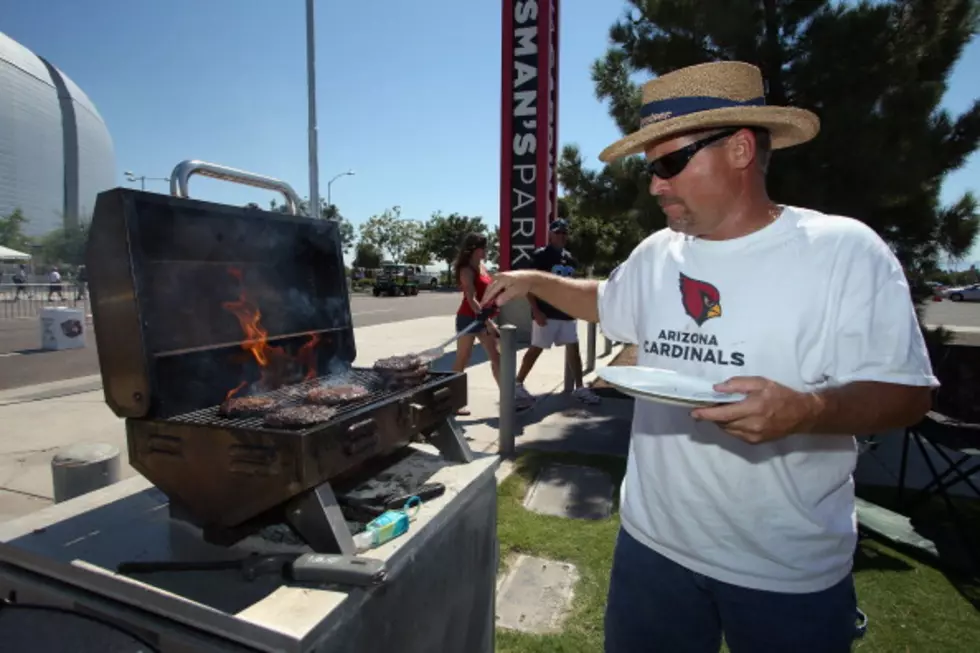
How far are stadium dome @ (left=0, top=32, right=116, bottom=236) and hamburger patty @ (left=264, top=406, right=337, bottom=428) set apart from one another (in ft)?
294

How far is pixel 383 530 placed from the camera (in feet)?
5.39

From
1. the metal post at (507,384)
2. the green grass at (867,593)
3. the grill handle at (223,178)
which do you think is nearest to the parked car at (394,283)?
the metal post at (507,384)

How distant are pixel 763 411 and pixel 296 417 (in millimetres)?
1203

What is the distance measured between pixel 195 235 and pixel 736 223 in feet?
5.69

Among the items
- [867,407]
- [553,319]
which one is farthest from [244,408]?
[553,319]

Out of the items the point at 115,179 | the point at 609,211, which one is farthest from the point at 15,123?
the point at 609,211

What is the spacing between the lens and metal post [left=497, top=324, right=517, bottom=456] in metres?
4.76

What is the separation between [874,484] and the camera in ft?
14.0

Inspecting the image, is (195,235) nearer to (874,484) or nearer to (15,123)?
(874,484)

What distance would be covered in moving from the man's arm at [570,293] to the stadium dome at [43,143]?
89521mm

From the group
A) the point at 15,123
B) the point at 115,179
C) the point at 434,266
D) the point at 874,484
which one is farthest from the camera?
the point at 115,179

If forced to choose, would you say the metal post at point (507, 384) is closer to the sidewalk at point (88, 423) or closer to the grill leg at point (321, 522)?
the sidewalk at point (88, 423)

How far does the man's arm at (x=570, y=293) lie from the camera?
205 centimetres

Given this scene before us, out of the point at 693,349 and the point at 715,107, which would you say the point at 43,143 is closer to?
the point at 715,107
